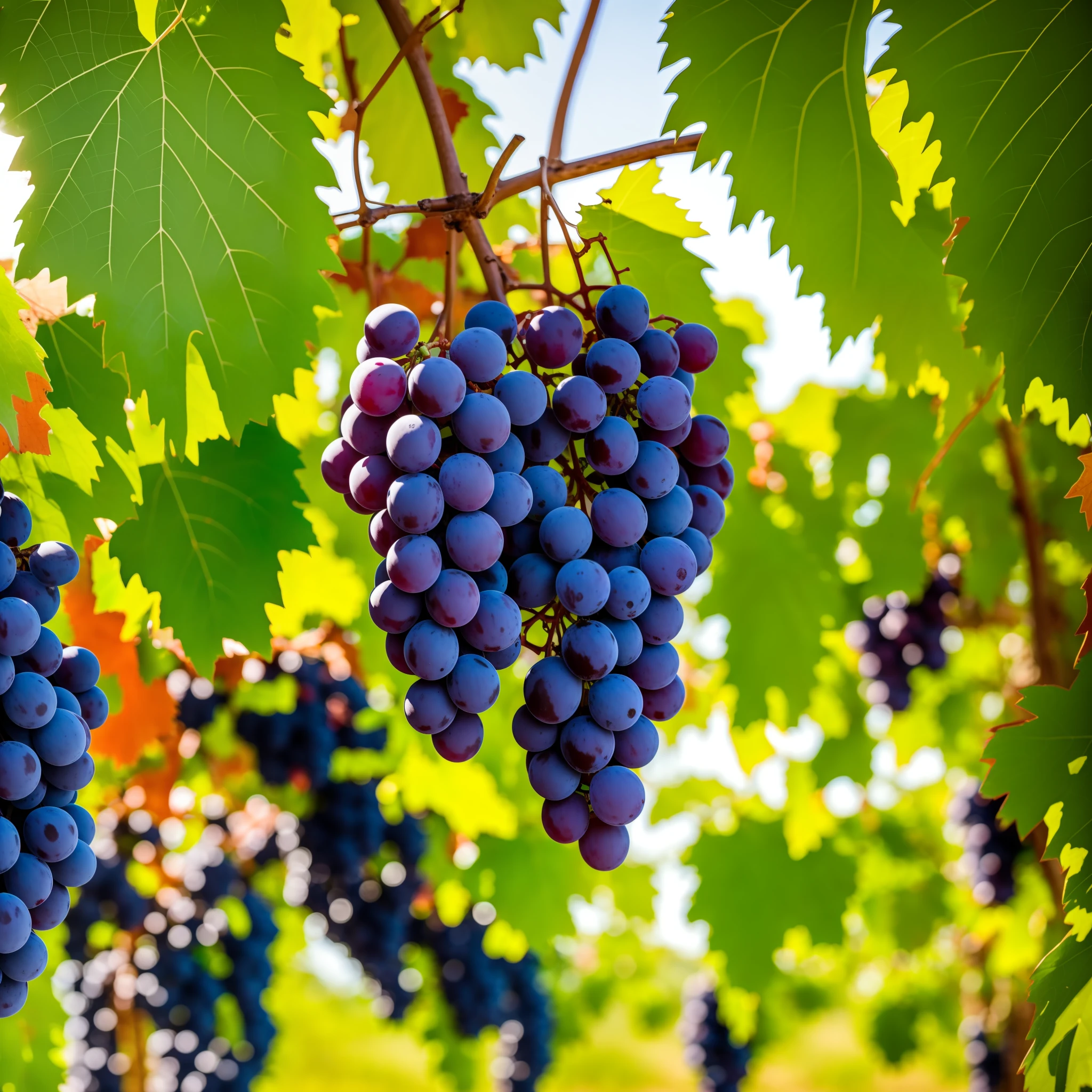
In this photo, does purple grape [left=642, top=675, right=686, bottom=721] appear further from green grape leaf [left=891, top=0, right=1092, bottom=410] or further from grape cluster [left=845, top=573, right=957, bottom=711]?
grape cluster [left=845, top=573, right=957, bottom=711]

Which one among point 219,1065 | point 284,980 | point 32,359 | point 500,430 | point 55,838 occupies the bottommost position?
point 55,838

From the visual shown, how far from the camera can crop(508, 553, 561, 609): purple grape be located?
751 mm

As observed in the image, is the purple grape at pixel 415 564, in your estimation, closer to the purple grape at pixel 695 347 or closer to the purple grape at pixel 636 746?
the purple grape at pixel 636 746

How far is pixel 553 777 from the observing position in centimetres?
73

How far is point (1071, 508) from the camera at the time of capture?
1938 millimetres

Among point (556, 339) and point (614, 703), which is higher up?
point (556, 339)

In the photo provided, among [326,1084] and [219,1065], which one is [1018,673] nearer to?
[219,1065]

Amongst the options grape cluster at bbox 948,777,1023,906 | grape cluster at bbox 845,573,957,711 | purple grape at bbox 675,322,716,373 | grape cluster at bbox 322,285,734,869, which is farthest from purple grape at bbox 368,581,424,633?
grape cluster at bbox 948,777,1023,906

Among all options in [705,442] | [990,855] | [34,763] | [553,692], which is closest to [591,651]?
[553,692]

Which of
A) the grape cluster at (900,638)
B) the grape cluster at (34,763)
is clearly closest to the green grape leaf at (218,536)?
the grape cluster at (34,763)

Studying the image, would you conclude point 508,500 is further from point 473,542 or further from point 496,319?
point 496,319

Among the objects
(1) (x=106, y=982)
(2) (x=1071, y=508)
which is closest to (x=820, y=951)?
(2) (x=1071, y=508)

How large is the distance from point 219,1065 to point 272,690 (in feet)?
4.76

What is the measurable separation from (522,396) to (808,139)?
43cm
